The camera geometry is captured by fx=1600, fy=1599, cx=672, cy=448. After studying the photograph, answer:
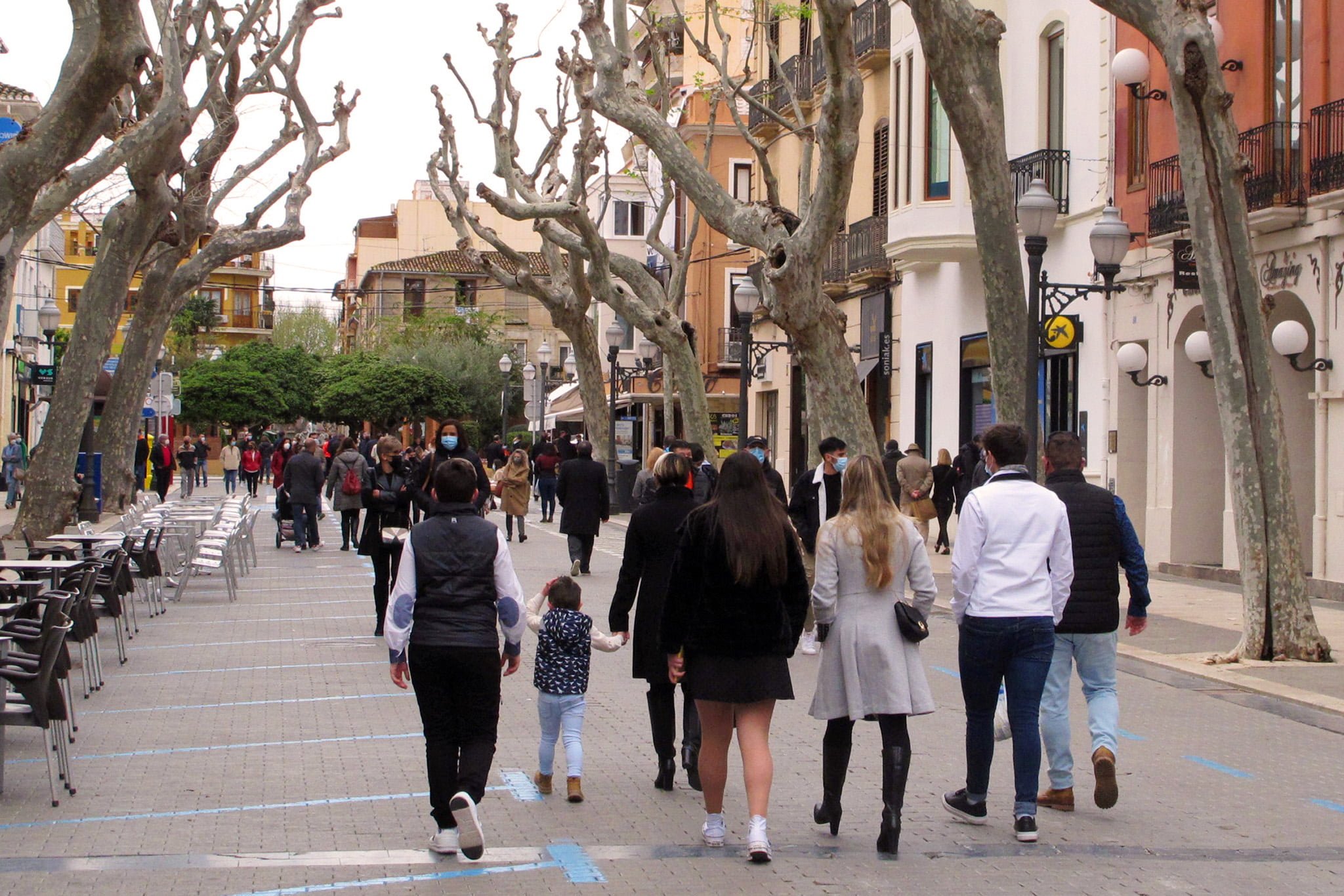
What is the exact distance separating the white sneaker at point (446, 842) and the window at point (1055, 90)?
1913 cm

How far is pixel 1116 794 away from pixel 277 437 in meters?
71.5

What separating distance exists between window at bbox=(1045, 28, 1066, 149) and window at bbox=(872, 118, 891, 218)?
5712 mm

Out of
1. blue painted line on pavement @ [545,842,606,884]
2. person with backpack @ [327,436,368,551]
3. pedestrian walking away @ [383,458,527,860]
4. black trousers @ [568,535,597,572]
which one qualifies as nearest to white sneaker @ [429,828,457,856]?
pedestrian walking away @ [383,458,527,860]

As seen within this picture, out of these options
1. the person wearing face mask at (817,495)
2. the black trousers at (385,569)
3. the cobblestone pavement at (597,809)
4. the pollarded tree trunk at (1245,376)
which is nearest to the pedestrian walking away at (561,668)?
the cobblestone pavement at (597,809)

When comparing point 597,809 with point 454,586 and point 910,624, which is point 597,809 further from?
point 910,624

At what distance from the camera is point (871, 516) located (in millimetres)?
6676

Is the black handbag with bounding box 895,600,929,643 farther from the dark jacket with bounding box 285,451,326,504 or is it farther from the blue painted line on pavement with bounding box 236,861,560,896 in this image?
the dark jacket with bounding box 285,451,326,504

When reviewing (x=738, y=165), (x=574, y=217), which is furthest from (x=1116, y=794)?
(x=738, y=165)

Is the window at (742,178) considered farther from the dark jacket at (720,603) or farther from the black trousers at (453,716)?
the black trousers at (453,716)

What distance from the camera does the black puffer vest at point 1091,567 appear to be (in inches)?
292

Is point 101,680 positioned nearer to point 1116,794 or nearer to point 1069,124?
point 1116,794

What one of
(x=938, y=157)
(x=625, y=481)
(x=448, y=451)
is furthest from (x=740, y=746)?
(x=625, y=481)

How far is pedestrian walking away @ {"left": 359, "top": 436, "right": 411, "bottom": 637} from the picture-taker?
13.1m

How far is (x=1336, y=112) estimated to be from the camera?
16.9m
